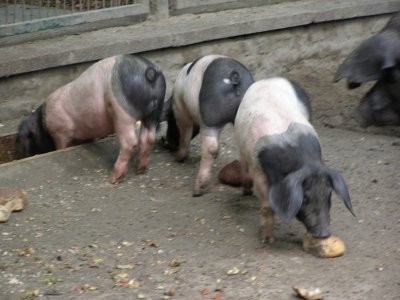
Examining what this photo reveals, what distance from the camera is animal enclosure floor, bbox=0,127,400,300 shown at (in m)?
4.43

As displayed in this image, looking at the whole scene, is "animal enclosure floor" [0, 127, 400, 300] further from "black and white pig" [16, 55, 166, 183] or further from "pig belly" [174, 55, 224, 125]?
"pig belly" [174, 55, 224, 125]

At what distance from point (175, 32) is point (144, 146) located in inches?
50.2

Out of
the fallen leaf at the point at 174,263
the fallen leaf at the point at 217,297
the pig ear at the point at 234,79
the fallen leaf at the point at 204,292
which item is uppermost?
the pig ear at the point at 234,79

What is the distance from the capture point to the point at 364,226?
5.14m

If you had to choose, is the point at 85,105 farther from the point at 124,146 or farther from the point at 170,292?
the point at 170,292

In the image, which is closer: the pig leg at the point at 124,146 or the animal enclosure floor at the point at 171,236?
the animal enclosure floor at the point at 171,236

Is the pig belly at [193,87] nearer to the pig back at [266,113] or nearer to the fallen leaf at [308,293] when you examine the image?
the pig back at [266,113]

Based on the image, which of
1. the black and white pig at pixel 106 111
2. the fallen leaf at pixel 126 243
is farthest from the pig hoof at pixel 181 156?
the fallen leaf at pixel 126 243

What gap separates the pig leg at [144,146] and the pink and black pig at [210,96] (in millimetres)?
284

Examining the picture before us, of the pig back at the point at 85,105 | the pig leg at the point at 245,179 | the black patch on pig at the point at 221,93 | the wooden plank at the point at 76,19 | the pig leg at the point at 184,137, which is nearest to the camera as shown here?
the pig leg at the point at 245,179

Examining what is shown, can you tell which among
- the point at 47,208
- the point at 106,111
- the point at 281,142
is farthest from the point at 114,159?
the point at 281,142

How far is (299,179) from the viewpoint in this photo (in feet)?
15.0

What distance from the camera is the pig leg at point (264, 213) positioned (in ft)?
15.8

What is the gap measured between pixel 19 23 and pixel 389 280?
349 centimetres
